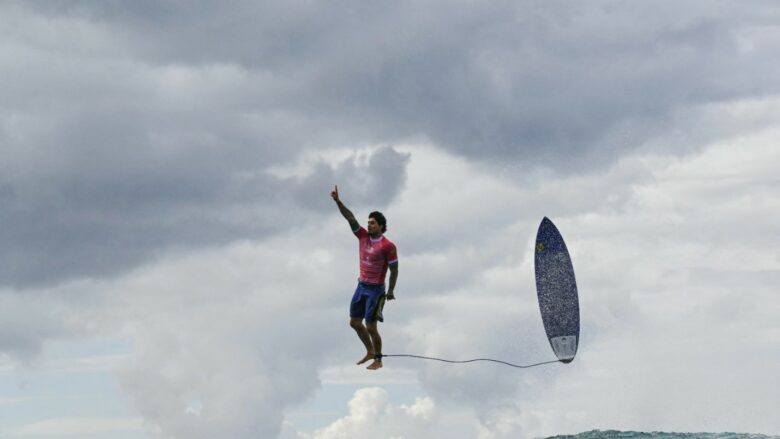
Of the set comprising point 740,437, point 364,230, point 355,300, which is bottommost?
point 740,437

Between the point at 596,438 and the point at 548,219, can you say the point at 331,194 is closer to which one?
the point at 548,219

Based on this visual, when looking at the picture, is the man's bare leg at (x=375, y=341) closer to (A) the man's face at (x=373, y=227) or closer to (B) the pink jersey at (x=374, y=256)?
Result: (B) the pink jersey at (x=374, y=256)

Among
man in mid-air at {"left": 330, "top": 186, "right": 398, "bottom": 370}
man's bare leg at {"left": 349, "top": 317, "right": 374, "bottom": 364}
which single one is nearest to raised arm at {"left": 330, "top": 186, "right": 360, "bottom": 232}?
man in mid-air at {"left": 330, "top": 186, "right": 398, "bottom": 370}

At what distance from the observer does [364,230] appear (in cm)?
2133

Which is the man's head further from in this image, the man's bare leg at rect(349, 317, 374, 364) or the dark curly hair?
the man's bare leg at rect(349, 317, 374, 364)

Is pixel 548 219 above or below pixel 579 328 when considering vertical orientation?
above

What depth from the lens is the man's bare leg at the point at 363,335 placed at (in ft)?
71.5

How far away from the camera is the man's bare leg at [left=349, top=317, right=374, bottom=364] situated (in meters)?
21.8

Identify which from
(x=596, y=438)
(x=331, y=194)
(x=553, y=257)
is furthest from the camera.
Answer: (x=553, y=257)

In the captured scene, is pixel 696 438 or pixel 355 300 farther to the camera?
pixel 696 438

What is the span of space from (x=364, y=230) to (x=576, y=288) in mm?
8296

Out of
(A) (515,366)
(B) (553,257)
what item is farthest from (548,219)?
(A) (515,366)

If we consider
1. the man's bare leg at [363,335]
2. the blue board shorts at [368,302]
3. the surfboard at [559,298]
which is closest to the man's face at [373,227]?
the blue board shorts at [368,302]

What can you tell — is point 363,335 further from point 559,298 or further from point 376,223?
point 559,298
